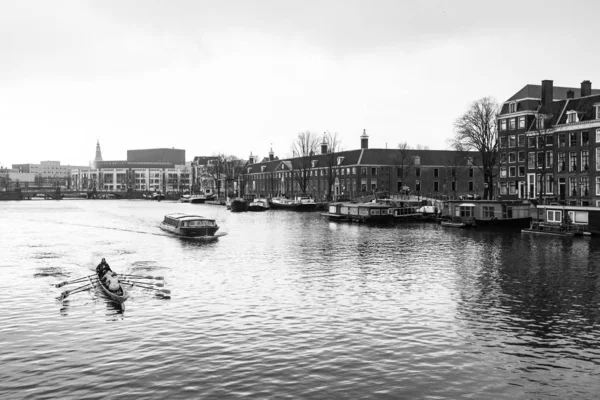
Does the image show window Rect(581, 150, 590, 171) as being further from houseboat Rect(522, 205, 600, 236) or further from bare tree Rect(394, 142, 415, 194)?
bare tree Rect(394, 142, 415, 194)

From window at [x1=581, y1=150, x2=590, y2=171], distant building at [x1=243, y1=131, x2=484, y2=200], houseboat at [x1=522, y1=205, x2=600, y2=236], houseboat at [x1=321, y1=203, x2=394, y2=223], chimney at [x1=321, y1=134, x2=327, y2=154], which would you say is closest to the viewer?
houseboat at [x1=522, y1=205, x2=600, y2=236]

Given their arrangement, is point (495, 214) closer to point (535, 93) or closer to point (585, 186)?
point (585, 186)

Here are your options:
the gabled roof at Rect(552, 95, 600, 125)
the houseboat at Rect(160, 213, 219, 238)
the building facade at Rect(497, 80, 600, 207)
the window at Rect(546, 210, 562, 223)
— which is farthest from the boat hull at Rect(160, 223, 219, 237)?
the gabled roof at Rect(552, 95, 600, 125)

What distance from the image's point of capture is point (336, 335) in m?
28.9

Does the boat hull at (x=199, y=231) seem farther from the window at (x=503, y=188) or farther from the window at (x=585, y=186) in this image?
the window at (x=503, y=188)

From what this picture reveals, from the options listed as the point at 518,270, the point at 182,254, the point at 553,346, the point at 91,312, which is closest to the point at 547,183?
the point at 518,270

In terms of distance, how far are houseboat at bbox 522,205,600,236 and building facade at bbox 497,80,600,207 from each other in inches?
556

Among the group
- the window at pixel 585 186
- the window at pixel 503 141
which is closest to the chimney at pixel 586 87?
the window at pixel 503 141

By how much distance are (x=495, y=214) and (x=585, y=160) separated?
17.5m

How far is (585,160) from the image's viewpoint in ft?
304

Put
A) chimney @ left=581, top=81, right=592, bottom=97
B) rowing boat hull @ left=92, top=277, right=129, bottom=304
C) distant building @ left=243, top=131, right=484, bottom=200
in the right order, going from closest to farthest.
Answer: rowing boat hull @ left=92, top=277, right=129, bottom=304, chimney @ left=581, top=81, right=592, bottom=97, distant building @ left=243, top=131, right=484, bottom=200

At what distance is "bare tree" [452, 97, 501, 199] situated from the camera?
360 ft

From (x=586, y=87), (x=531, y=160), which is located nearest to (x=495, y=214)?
(x=531, y=160)

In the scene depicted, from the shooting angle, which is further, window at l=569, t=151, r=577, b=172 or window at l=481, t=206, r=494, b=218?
window at l=569, t=151, r=577, b=172
